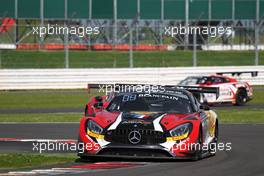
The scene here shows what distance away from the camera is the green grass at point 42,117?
899 inches

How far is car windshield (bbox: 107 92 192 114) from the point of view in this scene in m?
14.1

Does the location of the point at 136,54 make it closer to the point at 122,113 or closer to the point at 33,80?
the point at 33,80

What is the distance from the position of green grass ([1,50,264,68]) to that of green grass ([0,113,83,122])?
11.1 m

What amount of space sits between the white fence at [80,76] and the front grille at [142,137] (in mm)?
21970

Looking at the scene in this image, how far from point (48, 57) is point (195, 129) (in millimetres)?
25675

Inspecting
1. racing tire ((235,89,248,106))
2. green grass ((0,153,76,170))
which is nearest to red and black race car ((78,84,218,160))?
green grass ((0,153,76,170))

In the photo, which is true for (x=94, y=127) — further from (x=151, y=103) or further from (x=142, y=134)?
(x=151, y=103)

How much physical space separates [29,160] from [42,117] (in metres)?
10.6

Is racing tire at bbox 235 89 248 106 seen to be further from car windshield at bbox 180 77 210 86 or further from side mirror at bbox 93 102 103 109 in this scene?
side mirror at bbox 93 102 103 109

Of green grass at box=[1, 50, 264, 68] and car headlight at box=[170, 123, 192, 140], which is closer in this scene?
car headlight at box=[170, 123, 192, 140]

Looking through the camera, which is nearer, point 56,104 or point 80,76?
point 56,104

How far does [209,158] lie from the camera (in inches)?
543

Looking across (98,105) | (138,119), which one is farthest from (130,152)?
(98,105)

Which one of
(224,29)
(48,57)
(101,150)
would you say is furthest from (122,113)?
(224,29)
